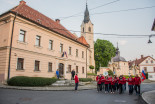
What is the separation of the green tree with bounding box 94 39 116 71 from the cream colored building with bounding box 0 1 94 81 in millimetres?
28255

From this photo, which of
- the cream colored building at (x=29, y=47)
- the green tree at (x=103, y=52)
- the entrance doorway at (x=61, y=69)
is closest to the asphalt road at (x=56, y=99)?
the cream colored building at (x=29, y=47)

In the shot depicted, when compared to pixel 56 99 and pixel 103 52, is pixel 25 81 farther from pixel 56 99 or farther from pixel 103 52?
pixel 103 52

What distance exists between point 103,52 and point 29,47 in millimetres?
38642

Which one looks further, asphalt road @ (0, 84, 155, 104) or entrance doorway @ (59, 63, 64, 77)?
entrance doorway @ (59, 63, 64, 77)

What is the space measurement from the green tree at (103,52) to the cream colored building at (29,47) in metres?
28.3

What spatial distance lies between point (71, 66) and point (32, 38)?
1084 centimetres

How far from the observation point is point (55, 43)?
76.4 ft

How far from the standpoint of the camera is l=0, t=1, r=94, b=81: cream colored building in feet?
52.6

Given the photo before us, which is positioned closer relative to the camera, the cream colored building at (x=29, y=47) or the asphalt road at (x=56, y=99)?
the asphalt road at (x=56, y=99)

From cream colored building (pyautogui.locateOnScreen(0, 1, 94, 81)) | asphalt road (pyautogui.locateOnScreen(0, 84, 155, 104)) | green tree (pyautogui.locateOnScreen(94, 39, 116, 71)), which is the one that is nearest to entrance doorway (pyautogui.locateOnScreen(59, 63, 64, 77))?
cream colored building (pyautogui.locateOnScreen(0, 1, 94, 81))

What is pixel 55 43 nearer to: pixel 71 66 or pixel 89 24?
pixel 71 66

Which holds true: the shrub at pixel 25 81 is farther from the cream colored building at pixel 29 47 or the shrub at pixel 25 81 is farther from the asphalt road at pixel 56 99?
the asphalt road at pixel 56 99

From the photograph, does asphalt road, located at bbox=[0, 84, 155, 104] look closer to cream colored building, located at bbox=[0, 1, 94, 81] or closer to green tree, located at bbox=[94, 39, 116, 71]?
cream colored building, located at bbox=[0, 1, 94, 81]

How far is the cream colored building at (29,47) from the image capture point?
16.0 metres
